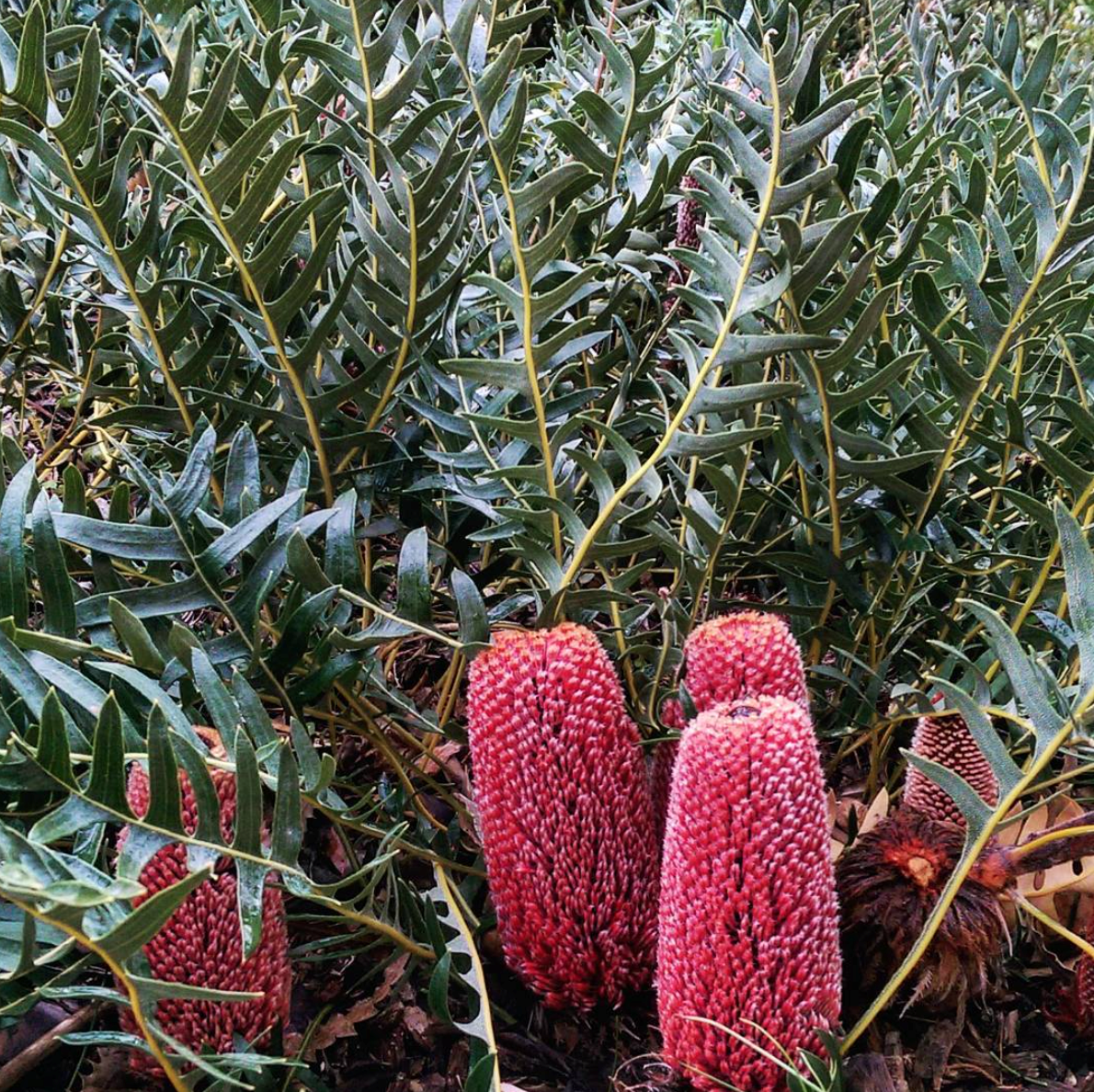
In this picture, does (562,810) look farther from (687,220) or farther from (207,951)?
(687,220)

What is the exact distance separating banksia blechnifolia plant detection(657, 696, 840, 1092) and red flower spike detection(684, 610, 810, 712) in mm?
33

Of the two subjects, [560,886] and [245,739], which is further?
[560,886]

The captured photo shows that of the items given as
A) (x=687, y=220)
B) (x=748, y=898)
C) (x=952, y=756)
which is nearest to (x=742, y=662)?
(x=748, y=898)

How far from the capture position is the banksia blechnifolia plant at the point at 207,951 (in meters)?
0.48

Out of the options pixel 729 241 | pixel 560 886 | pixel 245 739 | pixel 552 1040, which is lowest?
pixel 552 1040

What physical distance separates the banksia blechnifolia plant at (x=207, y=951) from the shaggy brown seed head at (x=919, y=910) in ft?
1.03

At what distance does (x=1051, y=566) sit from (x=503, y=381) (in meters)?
0.34

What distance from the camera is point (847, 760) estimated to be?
2.83 ft

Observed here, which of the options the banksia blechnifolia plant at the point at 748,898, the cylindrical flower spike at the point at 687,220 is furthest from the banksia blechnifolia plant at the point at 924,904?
the cylindrical flower spike at the point at 687,220

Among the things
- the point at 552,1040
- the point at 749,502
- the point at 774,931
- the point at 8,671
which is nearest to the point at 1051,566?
the point at 749,502

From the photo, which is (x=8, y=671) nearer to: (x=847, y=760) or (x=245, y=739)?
(x=245, y=739)

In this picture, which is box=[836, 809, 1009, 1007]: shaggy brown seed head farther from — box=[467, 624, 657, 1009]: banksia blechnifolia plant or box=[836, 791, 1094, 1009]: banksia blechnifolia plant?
box=[467, 624, 657, 1009]: banksia blechnifolia plant

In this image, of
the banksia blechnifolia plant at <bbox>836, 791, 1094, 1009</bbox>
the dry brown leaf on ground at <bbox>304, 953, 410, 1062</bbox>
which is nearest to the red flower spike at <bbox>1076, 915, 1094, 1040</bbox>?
the banksia blechnifolia plant at <bbox>836, 791, 1094, 1009</bbox>

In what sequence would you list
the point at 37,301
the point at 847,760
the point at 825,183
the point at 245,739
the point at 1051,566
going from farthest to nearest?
the point at 847,760 < the point at 37,301 < the point at 1051,566 < the point at 825,183 < the point at 245,739
